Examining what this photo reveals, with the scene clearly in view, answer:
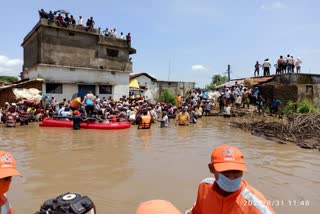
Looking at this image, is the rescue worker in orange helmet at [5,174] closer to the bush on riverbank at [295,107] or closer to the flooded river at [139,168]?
the flooded river at [139,168]

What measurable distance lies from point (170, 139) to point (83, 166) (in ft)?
18.1

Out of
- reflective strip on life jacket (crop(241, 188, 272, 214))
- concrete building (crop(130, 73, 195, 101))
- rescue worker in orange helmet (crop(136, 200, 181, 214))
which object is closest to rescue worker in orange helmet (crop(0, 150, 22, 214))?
rescue worker in orange helmet (crop(136, 200, 181, 214))

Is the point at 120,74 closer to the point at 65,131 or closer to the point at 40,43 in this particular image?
the point at 40,43

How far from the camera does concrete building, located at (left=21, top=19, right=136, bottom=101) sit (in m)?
22.9

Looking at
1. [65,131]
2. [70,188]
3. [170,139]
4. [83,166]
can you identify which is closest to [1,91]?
[65,131]

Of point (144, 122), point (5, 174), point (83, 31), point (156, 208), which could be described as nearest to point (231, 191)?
point (156, 208)

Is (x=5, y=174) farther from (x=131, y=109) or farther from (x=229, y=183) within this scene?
(x=131, y=109)

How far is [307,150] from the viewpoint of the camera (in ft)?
33.5

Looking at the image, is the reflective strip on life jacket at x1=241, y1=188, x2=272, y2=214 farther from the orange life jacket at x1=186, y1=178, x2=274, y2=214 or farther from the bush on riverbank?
the bush on riverbank

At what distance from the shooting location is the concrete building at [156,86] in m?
35.9

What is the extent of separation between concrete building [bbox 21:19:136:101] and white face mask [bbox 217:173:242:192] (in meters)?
21.5

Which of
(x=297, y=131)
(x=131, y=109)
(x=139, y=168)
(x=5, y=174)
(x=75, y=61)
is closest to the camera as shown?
(x=5, y=174)

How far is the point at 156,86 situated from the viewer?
37625mm

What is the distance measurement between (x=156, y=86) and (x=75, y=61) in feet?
47.8
